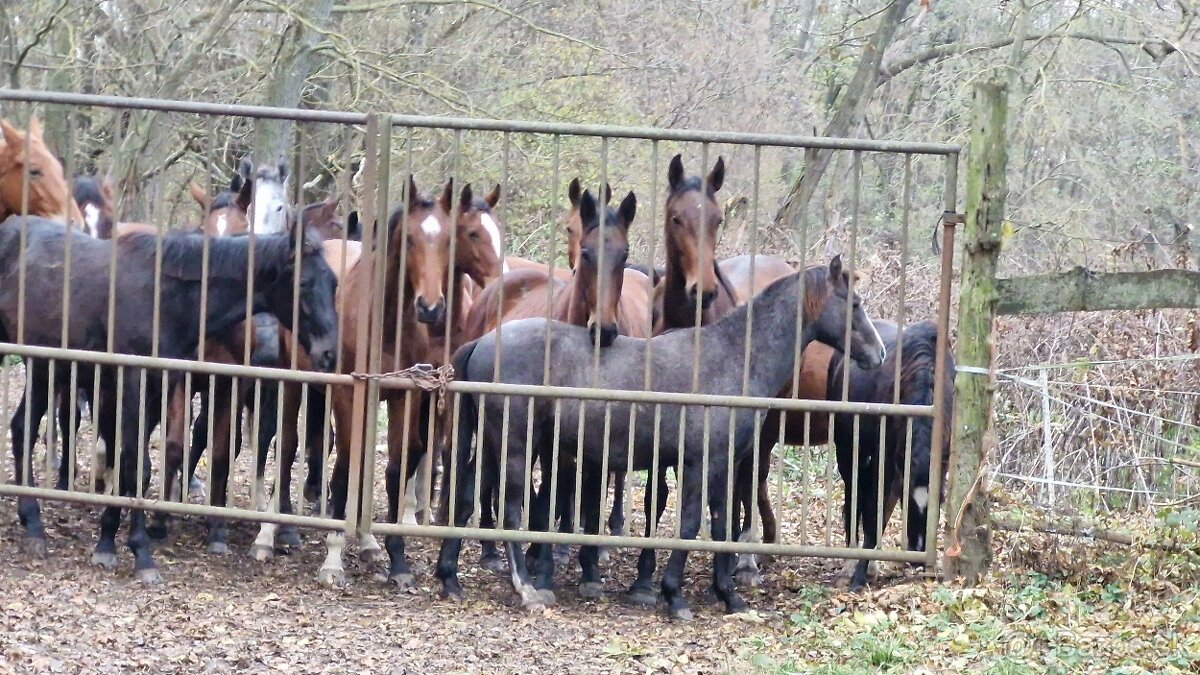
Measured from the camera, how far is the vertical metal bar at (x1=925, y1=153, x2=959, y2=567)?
6.62m

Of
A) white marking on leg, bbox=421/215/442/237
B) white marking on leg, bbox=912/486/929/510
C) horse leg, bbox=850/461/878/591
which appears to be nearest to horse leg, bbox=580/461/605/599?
horse leg, bbox=850/461/878/591

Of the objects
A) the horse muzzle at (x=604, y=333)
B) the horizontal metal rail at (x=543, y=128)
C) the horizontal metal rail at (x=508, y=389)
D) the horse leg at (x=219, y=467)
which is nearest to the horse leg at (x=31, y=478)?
the horizontal metal rail at (x=508, y=389)

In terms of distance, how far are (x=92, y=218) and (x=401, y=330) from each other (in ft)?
11.8

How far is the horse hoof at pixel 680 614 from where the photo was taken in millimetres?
6654

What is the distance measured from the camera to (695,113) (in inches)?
736

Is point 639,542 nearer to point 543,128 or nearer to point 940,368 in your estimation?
point 940,368

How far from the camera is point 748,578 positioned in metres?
7.67

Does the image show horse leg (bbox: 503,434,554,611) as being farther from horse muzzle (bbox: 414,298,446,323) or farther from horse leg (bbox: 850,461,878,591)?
horse leg (bbox: 850,461,878,591)

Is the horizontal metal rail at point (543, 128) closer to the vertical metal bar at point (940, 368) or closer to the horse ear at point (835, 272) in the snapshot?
the vertical metal bar at point (940, 368)

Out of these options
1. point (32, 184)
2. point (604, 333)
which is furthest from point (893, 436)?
point (32, 184)

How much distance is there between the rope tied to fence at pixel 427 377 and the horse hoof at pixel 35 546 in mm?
1998

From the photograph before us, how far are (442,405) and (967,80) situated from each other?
36.0 feet

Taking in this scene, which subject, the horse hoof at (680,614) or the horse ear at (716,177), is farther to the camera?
the horse ear at (716,177)

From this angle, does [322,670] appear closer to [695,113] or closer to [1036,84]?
[1036,84]
